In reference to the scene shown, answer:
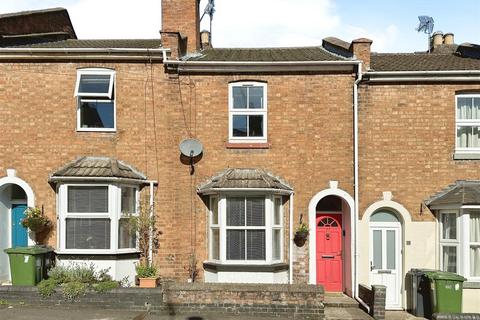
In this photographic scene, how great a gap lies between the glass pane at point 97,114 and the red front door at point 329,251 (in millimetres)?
6169

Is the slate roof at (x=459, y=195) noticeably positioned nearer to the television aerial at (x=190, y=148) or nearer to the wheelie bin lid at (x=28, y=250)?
the television aerial at (x=190, y=148)

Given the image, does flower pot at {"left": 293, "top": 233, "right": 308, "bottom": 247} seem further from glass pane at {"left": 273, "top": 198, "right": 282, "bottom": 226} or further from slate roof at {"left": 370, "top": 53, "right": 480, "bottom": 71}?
slate roof at {"left": 370, "top": 53, "right": 480, "bottom": 71}

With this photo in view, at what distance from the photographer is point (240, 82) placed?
12.6m

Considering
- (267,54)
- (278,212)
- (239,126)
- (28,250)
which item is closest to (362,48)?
(267,54)

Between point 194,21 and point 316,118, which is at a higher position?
point 194,21

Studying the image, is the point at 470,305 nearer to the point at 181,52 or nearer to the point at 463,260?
the point at 463,260

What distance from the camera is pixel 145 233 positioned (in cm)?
1215

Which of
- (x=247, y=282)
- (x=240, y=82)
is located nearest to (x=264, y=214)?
(x=247, y=282)

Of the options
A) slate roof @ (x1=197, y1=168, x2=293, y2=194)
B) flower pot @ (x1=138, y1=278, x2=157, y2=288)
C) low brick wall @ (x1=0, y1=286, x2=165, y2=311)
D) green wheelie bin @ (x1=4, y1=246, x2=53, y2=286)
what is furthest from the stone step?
green wheelie bin @ (x1=4, y1=246, x2=53, y2=286)

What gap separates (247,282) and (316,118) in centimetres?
452

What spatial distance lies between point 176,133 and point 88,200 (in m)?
2.76

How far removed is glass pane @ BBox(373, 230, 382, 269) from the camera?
1244 centimetres

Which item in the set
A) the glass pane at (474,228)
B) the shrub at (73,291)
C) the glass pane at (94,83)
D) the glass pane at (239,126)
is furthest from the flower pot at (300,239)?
the glass pane at (94,83)

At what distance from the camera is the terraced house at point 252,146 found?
12.1 meters
